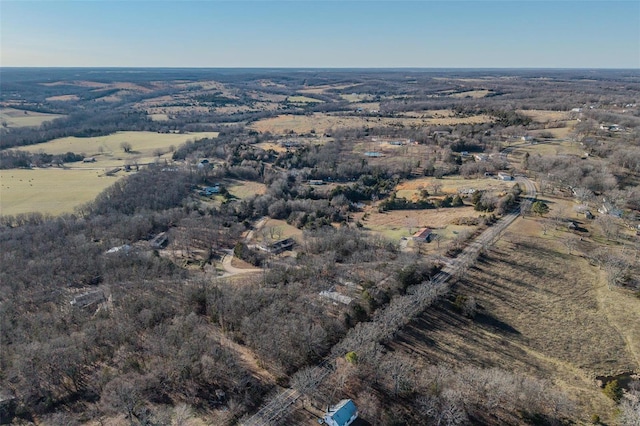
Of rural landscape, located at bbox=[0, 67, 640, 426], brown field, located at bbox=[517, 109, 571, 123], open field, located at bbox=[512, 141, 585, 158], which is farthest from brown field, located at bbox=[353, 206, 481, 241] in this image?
brown field, located at bbox=[517, 109, 571, 123]

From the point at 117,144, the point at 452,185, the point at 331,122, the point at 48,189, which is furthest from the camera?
the point at 331,122

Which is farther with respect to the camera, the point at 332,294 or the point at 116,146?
the point at 116,146

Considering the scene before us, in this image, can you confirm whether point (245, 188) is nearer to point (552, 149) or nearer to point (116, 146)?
point (116, 146)

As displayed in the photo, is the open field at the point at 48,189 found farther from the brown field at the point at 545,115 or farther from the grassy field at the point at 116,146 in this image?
the brown field at the point at 545,115

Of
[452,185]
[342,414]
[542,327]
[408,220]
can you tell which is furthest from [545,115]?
[342,414]

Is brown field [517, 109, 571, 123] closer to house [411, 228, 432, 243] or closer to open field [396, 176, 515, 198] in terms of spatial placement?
open field [396, 176, 515, 198]

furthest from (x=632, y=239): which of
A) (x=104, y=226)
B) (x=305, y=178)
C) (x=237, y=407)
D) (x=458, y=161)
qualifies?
(x=104, y=226)

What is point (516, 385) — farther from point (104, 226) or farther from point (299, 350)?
point (104, 226)
